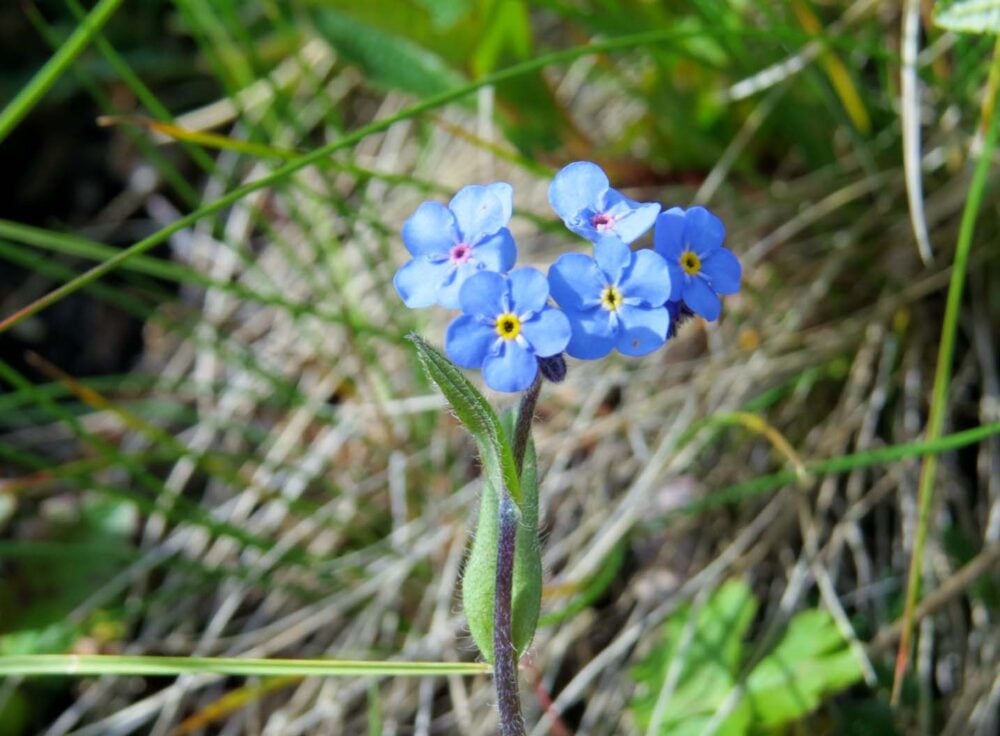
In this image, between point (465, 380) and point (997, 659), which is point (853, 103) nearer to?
point (997, 659)

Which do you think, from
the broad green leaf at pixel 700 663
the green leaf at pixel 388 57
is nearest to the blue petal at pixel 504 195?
the broad green leaf at pixel 700 663

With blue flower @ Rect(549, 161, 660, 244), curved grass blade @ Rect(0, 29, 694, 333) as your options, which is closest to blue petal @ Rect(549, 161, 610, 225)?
blue flower @ Rect(549, 161, 660, 244)

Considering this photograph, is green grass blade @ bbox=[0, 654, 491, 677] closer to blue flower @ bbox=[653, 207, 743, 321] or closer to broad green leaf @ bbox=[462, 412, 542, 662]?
broad green leaf @ bbox=[462, 412, 542, 662]

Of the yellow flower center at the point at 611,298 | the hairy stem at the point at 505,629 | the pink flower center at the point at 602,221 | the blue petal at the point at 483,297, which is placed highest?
the pink flower center at the point at 602,221

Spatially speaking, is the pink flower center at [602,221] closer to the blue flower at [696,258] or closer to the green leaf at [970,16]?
the blue flower at [696,258]

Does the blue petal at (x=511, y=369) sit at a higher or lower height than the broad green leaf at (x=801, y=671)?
higher

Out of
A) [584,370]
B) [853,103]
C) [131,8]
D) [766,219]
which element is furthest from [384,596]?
[131,8]

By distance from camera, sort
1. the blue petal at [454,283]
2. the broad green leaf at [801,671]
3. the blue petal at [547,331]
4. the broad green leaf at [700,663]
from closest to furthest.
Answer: the blue petal at [547,331]
the blue petal at [454,283]
the broad green leaf at [801,671]
the broad green leaf at [700,663]

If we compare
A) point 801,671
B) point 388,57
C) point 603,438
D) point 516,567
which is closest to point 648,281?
point 516,567
